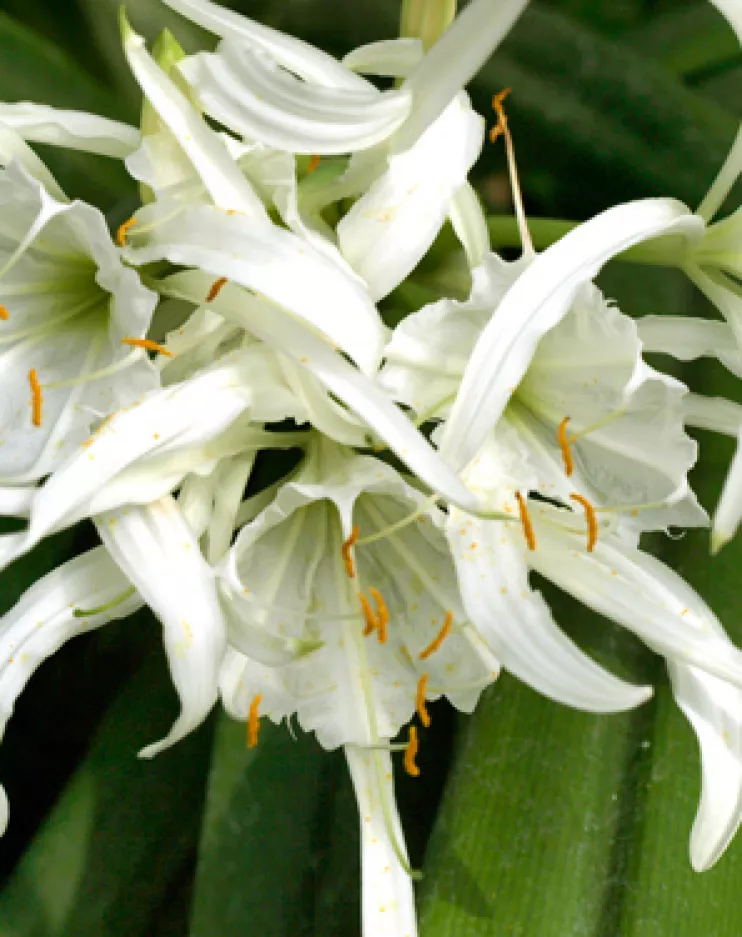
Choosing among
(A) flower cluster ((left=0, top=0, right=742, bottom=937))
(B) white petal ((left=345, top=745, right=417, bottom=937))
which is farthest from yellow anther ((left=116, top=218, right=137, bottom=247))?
(B) white petal ((left=345, top=745, right=417, bottom=937))

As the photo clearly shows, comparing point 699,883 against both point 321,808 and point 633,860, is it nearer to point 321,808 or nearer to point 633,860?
point 633,860

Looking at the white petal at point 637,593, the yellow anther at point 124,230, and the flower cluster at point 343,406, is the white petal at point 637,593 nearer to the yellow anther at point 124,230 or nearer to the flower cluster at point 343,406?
the flower cluster at point 343,406

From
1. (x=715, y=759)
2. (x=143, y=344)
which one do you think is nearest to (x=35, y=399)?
(x=143, y=344)

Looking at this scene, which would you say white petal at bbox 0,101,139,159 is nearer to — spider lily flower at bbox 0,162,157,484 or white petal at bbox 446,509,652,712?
spider lily flower at bbox 0,162,157,484

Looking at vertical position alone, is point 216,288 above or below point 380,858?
above

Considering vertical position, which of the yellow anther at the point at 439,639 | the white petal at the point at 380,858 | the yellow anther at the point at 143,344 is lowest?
the white petal at the point at 380,858

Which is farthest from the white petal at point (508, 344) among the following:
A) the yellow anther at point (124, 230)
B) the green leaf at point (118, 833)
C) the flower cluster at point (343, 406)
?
the green leaf at point (118, 833)

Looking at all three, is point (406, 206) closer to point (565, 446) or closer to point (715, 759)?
point (565, 446)
